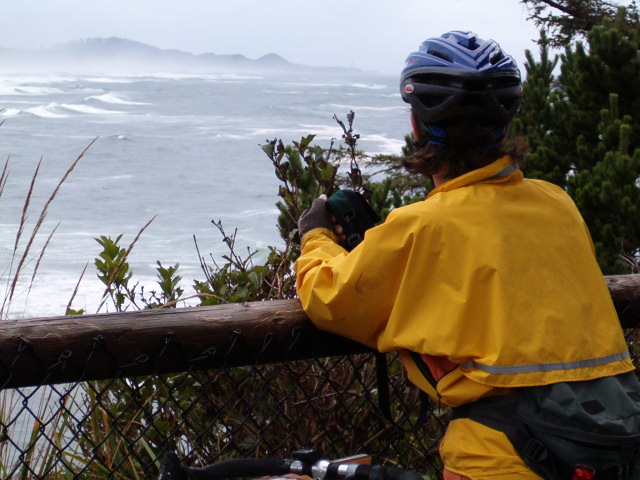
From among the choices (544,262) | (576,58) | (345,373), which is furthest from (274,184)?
(544,262)

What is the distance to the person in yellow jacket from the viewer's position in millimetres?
1980

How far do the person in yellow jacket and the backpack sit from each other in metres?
0.03

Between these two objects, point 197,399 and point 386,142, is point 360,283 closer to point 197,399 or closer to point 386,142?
point 197,399

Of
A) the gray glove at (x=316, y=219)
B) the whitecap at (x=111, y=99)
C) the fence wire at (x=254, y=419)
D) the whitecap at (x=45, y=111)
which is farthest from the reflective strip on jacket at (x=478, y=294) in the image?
the whitecap at (x=111, y=99)

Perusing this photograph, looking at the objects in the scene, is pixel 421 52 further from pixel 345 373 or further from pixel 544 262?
pixel 345 373

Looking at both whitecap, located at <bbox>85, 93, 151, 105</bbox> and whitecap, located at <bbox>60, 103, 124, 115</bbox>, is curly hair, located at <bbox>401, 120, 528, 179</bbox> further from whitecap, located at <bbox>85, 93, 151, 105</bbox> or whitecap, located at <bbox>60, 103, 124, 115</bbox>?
whitecap, located at <bbox>85, 93, 151, 105</bbox>

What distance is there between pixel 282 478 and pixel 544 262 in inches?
34.6

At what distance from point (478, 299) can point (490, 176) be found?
13.9 inches

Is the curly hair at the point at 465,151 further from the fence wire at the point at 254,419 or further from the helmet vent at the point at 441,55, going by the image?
the fence wire at the point at 254,419

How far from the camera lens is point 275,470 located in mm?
1675

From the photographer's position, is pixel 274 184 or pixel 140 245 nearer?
pixel 140 245

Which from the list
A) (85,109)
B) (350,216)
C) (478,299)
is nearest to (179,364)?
(350,216)

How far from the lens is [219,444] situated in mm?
3324

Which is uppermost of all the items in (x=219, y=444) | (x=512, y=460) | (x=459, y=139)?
(x=459, y=139)
